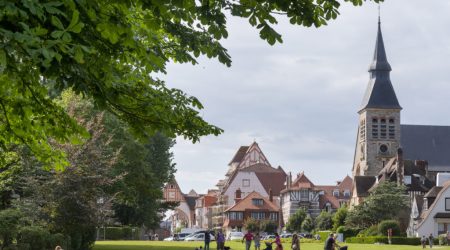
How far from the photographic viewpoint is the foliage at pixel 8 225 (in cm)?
3145

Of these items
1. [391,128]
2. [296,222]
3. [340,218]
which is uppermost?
[391,128]

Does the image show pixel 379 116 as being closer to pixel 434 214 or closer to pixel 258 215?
pixel 258 215

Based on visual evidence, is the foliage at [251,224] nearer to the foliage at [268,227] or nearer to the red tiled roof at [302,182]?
the foliage at [268,227]

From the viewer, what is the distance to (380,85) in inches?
5010

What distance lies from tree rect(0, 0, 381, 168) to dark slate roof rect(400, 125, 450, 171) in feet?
363

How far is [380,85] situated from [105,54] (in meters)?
118

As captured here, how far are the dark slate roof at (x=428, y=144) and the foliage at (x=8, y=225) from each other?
319 ft

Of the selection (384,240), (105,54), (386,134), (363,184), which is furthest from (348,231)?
(105,54)

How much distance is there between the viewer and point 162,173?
77.0 metres

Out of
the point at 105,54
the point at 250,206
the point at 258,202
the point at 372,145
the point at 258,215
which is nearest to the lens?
the point at 105,54

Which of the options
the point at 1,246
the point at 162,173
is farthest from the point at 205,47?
the point at 162,173

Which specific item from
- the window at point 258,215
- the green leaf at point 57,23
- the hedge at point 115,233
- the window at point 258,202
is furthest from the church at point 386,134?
the green leaf at point 57,23

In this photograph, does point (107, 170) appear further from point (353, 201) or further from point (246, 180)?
point (246, 180)

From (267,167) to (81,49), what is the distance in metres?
142
